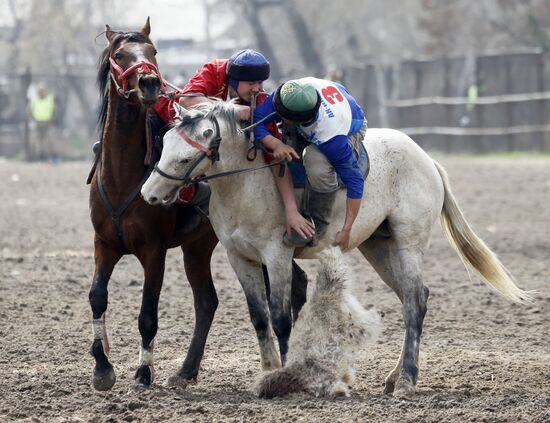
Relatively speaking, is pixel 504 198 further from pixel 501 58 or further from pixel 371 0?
pixel 371 0

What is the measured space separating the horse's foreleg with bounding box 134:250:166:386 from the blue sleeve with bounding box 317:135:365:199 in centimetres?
108

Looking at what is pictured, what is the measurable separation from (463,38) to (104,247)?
37.0 metres

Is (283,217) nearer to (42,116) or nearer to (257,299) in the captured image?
(257,299)

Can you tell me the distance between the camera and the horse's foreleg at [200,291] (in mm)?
6335

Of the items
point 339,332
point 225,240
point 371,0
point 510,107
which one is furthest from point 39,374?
point 371,0

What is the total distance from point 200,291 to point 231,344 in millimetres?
842

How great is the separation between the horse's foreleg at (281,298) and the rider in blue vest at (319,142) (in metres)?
0.15

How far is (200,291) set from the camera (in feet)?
21.5

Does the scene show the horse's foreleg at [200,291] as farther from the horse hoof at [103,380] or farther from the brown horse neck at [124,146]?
the brown horse neck at [124,146]

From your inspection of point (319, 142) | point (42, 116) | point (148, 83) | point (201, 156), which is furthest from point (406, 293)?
point (42, 116)

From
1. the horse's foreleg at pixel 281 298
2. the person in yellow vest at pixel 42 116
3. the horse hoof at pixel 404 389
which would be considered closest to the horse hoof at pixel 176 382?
the horse's foreleg at pixel 281 298

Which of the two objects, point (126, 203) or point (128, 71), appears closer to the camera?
point (128, 71)

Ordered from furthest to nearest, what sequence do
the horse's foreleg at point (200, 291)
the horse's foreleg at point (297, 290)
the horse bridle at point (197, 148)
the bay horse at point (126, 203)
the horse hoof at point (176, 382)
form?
the horse's foreleg at point (297, 290), the horse's foreleg at point (200, 291), the horse hoof at point (176, 382), the bay horse at point (126, 203), the horse bridle at point (197, 148)

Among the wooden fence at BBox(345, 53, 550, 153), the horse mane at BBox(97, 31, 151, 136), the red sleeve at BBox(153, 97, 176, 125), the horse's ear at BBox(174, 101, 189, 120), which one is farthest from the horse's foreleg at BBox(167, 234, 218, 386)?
the wooden fence at BBox(345, 53, 550, 153)
